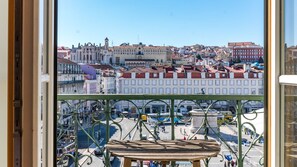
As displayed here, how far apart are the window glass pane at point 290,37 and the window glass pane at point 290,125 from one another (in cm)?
11

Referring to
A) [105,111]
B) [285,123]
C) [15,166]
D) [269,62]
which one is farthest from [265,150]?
[15,166]

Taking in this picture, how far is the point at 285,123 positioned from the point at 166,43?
108cm

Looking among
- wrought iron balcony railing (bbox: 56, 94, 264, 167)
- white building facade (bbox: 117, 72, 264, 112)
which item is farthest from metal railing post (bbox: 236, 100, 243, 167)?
white building facade (bbox: 117, 72, 264, 112)

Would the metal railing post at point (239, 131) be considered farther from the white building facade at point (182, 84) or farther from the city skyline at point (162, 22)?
the city skyline at point (162, 22)

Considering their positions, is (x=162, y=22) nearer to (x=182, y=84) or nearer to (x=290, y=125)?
(x=182, y=84)

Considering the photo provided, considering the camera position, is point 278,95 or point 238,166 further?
point 238,166

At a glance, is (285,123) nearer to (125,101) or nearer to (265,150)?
(265,150)

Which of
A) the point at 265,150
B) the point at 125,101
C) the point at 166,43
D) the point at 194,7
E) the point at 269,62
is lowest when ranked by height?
the point at 265,150

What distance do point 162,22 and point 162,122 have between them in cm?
82

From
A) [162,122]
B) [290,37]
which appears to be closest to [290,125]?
[290,37]

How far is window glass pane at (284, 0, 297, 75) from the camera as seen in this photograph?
1.38 m

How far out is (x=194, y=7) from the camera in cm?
226

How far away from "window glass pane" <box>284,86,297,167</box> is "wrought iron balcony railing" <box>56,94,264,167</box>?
706 millimetres

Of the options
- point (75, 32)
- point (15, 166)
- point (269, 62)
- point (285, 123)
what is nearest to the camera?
point (15, 166)
